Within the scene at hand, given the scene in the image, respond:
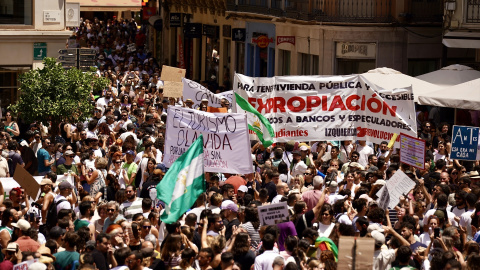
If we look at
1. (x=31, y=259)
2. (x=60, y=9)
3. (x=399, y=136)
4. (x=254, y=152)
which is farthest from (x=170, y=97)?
(x=31, y=259)

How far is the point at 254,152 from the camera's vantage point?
788 inches

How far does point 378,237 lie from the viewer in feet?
40.1

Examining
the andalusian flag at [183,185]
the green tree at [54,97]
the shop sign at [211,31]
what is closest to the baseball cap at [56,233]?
the andalusian flag at [183,185]

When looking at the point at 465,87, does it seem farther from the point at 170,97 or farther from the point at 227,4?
the point at 227,4

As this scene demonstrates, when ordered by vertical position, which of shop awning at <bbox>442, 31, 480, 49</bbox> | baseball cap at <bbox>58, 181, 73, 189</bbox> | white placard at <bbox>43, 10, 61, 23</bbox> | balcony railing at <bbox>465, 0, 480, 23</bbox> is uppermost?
balcony railing at <bbox>465, 0, 480, 23</bbox>

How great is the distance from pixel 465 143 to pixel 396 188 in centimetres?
358

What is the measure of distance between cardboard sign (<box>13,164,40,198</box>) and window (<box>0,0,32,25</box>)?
1475cm

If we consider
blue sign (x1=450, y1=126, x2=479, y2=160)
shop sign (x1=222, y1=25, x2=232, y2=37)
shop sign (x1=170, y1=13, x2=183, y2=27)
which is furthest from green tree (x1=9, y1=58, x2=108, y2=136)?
shop sign (x1=170, y1=13, x2=183, y2=27)

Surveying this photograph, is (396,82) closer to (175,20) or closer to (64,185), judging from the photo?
(64,185)

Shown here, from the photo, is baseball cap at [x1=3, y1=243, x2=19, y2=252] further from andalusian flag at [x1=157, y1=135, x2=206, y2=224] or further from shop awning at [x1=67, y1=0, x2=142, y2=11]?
shop awning at [x1=67, y1=0, x2=142, y2=11]

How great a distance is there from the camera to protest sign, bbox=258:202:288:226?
13.2 metres

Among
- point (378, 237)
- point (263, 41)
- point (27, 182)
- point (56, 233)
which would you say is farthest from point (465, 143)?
point (263, 41)

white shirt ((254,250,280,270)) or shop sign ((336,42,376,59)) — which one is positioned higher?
shop sign ((336,42,376,59))

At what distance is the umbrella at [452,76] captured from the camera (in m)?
25.3
